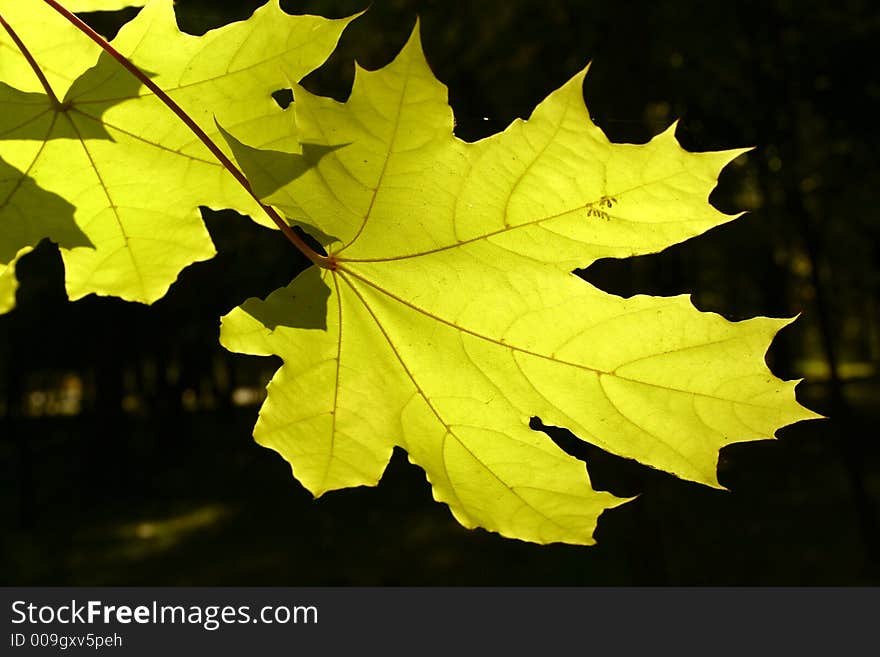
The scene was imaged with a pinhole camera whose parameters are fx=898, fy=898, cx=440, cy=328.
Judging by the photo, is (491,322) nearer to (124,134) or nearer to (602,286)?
(124,134)

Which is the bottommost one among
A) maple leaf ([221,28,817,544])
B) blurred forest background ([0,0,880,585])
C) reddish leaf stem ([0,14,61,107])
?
maple leaf ([221,28,817,544])

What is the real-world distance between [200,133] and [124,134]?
0.16 metres

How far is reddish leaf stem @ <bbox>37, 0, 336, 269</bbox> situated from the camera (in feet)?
3.06

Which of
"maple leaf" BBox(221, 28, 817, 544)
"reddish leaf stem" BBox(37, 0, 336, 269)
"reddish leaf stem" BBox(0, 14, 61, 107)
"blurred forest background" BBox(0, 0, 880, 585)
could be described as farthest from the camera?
"blurred forest background" BBox(0, 0, 880, 585)

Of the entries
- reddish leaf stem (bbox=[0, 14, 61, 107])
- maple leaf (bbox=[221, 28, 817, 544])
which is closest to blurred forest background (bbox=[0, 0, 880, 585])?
maple leaf (bbox=[221, 28, 817, 544])

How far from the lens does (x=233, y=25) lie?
101 cm

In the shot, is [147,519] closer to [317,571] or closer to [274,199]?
[317,571]

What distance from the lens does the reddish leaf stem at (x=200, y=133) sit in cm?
93

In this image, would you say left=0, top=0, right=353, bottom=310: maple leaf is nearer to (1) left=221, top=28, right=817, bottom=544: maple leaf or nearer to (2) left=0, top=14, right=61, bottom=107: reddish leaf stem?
(2) left=0, top=14, right=61, bottom=107: reddish leaf stem

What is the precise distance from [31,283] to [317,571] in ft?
13.1

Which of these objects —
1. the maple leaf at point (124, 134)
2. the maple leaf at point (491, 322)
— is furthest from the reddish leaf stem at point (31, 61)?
the maple leaf at point (491, 322)

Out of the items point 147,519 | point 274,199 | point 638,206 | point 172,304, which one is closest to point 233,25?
point 274,199

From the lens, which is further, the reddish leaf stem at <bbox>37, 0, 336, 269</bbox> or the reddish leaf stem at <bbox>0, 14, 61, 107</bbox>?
the reddish leaf stem at <bbox>0, 14, 61, 107</bbox>

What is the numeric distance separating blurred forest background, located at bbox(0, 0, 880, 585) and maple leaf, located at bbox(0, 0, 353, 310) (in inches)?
11.6
